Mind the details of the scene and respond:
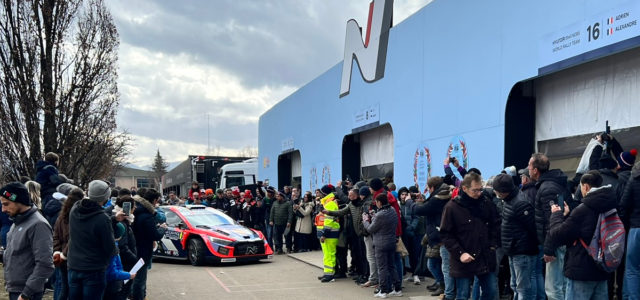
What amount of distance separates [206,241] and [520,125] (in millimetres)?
7540

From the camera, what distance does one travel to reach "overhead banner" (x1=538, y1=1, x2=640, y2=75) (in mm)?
8031

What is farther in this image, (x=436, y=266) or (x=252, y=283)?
(x=252, y=283)

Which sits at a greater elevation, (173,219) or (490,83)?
(490,83)

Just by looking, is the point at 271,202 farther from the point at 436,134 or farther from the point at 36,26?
the point at 36,26

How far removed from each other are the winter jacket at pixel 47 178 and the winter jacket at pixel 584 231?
25.6ft

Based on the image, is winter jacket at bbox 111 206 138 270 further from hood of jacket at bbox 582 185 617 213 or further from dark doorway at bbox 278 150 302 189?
dark doorway at bbox 278 150 302 189

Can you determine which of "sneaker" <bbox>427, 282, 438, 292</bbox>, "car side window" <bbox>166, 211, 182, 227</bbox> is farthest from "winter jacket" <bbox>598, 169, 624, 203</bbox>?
"car side window" <bbox>166, 211, 182, 227</bbox>

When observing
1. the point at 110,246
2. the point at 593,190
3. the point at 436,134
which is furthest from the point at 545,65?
the point at 110,246

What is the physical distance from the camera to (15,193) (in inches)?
207

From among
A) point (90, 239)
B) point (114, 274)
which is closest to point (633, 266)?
point (114, 274)

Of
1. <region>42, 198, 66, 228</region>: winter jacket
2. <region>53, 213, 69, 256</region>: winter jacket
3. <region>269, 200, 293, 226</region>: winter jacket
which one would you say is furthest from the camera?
<region>269, 200, 293, 226</region>: winter jacket

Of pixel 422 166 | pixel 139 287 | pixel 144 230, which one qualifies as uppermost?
pixel 422 166

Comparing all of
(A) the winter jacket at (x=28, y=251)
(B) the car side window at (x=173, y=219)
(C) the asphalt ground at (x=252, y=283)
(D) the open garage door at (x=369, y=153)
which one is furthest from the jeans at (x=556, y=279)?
(D) the open garage door at (x=369, y=153)

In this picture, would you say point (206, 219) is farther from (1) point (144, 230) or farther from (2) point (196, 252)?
(1) point (144, 230)
